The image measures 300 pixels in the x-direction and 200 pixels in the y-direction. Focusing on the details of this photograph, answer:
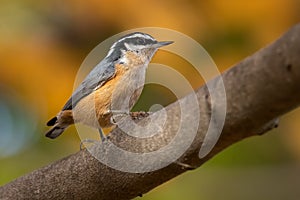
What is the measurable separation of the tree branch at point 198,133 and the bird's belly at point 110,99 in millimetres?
347

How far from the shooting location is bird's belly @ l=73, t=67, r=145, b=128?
2336mm

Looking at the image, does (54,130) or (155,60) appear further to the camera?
(155,60)

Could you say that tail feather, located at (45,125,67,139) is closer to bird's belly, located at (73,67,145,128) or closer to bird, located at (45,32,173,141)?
bird, located at (45,32,173,141)

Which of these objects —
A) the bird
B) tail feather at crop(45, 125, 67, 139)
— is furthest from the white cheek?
tail feather at crop(45, 125, 67, 139)

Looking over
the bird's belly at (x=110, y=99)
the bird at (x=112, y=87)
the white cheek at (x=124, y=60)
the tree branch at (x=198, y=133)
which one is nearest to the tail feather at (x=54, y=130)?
the bird at (x=112, y=87)

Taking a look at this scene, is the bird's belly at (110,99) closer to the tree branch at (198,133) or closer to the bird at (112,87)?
A: the bird at (112,87)

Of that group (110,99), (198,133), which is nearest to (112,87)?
(110,99)

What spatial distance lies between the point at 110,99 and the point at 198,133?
0.74 m

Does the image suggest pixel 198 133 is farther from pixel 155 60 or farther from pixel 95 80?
pixel 155 60

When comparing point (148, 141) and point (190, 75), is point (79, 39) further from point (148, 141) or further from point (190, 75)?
point (148, 141)

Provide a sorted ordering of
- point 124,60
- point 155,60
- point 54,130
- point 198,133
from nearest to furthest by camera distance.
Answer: point 198,133
point 124,60
point 54,130
point 155,60

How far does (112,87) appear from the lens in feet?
7.79

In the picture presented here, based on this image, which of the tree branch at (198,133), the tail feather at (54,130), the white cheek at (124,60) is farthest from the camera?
the tail feather at (54,130)

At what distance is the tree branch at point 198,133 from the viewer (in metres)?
1.38
